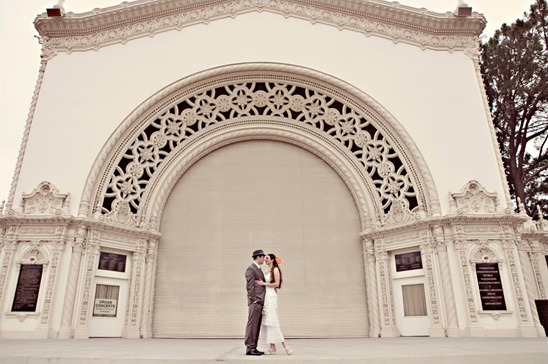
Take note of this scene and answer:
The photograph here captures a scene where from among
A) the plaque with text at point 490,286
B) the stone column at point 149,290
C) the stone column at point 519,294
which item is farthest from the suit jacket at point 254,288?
the stone column at point 519,294

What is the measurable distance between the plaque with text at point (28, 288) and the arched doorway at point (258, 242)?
3376 millimetres

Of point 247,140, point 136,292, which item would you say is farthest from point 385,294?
point 136,292

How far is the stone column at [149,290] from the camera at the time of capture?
11.5 meters

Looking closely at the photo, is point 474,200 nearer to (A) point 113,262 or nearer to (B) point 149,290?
(B) point 149,290

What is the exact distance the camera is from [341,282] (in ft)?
41.0

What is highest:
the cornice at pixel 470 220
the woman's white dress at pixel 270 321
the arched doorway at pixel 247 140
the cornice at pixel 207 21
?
the cornice at pixel 207 21

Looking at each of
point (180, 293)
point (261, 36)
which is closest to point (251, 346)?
point (180, 293)

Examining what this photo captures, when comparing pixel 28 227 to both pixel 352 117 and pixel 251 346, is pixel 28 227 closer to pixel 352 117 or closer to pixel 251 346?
pixel 251 346

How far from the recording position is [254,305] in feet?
20.5

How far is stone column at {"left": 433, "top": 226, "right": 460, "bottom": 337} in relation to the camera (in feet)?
34.7

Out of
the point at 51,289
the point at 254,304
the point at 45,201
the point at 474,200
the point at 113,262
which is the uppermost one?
the point at 45,201

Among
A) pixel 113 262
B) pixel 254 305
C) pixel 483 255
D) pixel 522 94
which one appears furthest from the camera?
pixel 522 94

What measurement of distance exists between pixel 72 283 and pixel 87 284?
0.40 metres

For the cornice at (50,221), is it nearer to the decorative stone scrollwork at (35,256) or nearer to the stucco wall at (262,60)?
the stucco wall at (262,60)
